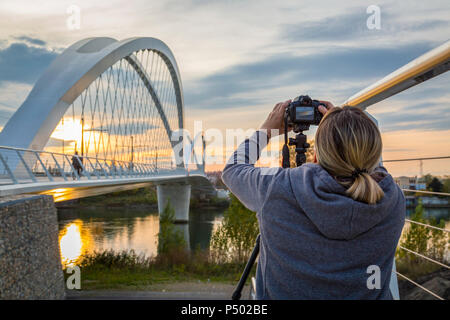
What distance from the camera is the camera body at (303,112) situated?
1.38 metres

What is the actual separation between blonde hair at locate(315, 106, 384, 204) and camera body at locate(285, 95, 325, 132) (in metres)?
0.33

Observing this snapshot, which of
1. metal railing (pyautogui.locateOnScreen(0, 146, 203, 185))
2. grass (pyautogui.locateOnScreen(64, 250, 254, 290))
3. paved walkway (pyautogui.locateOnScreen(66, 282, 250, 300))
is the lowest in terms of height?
grass (pyautogui.locateOnScreen(64, 250, 254, 290))

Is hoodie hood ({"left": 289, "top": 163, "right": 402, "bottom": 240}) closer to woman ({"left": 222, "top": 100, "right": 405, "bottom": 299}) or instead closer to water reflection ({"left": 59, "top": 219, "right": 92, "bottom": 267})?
woman ({"left": 222, "top": 100, "right": 405, "bottom": 299})

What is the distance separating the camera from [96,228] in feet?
90.0

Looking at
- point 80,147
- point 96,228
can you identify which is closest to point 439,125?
point 80,147

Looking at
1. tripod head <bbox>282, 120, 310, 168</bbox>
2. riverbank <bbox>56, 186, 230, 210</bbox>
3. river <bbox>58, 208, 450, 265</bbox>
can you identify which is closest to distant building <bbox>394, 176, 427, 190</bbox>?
tripod head <bbox>282, 120, 310, 168</bbox>

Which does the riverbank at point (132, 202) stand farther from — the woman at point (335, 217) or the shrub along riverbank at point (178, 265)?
the woman at point (335, 217)

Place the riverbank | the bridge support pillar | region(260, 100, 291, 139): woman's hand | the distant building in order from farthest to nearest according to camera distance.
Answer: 1. the riverbank
2. the bridge support pillar
3. the distant building
4. region(260, 100, 291, 139): woman's hand

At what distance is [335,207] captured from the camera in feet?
3.27

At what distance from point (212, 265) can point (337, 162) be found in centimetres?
1113

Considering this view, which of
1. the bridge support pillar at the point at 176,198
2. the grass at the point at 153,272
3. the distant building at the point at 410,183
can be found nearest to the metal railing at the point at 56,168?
the grass at the point at 153,272

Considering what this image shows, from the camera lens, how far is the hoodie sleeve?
110 centimetres

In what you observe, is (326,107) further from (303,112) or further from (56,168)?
(56,168)
